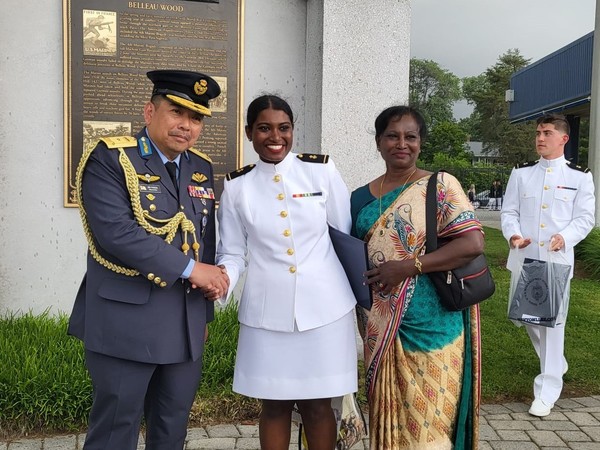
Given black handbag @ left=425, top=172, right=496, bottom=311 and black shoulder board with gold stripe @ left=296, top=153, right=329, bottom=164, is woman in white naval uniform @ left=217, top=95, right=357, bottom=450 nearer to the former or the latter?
black shoulder board with gold stripe @ left=296, top=153, right=329, bottom=164

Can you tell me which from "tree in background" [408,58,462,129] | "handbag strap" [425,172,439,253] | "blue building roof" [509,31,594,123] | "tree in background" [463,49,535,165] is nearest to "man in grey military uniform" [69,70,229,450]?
"handbag strap" [425,172,439,253]

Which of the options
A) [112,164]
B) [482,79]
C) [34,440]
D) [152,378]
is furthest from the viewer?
[482,79]

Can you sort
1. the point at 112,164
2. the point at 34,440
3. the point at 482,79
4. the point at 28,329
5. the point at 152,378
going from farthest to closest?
the point at 482,79, the point at 28,329, the point at 34,440, the point at 152,378, the point at 112,164

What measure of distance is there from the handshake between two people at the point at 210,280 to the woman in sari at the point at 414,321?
2.05 feet

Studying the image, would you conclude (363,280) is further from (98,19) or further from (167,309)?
(98,19)

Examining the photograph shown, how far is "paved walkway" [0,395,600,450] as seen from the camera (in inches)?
148

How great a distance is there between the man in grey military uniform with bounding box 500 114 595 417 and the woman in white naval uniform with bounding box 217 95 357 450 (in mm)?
2270

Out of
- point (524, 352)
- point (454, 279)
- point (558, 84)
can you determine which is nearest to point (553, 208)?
point (524, 352)

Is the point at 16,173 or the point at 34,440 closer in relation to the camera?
the point at 34,440

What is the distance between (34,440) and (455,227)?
271 cm

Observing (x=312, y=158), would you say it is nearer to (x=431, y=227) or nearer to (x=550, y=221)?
(x=431, y=227)

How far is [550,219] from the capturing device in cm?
472

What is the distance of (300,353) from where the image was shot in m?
2.82

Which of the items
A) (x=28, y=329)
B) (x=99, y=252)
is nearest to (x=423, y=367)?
(x=99, y=252)
